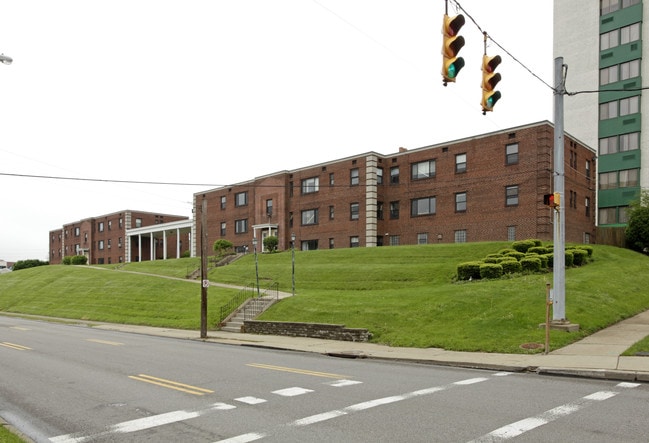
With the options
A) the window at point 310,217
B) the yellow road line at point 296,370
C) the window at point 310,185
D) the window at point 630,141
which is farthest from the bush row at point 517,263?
the window at point 630,141

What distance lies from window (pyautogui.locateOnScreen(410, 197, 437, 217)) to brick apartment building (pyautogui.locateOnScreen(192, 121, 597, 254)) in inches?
3.3

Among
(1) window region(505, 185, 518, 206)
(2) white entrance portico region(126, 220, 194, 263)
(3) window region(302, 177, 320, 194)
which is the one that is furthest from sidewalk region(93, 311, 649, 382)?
(2) white entrance portico region(126, 220, 194, 263)

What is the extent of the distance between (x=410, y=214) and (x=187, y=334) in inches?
980

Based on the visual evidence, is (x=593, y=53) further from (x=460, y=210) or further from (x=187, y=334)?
(x=187, y=334)

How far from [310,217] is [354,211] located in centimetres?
576

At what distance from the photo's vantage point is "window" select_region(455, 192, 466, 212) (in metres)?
40.5

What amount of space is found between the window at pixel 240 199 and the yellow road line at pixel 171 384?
46.7 metres

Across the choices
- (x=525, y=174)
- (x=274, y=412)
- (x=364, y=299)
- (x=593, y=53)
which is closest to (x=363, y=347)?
(x=364, y=299)

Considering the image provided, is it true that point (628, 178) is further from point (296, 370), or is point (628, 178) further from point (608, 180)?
point (296, 370)

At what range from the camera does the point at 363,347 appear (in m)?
17.2

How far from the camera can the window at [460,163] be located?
133 ft

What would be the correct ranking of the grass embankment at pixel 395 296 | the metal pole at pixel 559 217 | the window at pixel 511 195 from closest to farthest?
the metal pole at pixel 559 217 → the grass embankment at pixel 395 296 → the window at pixel 511 195

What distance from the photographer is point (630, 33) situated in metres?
55.3

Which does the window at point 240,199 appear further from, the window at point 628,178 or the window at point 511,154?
the window at point 628,178
